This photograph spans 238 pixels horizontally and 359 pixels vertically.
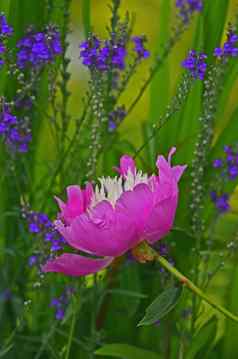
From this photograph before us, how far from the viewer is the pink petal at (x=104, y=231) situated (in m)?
0.62

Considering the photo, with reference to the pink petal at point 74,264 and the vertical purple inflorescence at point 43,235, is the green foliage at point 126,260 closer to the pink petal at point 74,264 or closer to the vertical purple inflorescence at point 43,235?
the vertical purple inflorescence at point 43,235

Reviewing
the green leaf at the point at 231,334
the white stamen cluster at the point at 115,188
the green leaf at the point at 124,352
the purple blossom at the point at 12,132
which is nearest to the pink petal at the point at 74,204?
the white stamen cluster at the point at 115,188

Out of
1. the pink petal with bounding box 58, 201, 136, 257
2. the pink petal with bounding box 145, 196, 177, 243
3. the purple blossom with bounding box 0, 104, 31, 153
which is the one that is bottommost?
the pink petal with bounding box 58, 201, 136, 257

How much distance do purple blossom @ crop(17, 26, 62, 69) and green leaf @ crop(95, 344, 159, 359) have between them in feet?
1.16

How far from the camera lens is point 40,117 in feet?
4.51

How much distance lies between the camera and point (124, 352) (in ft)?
3.52

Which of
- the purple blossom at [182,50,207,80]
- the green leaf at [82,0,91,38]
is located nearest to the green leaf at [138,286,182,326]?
the purple blossom at [182,50,207,80]

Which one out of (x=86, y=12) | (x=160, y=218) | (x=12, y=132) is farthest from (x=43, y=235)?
(x=160, y=218)

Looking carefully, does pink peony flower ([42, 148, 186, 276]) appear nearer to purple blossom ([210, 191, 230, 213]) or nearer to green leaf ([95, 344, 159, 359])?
green leaf ([95, 344, 159, 359])

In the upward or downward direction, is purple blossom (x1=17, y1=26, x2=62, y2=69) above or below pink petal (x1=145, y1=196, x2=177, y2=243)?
above

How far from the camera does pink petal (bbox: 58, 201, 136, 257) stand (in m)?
0.62

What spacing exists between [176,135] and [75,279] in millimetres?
287

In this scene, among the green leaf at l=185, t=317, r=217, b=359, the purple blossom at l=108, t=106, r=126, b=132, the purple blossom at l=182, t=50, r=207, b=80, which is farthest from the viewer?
the purple blossom at l=108, t=106, r=126, b=132

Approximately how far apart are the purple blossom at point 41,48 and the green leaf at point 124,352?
13.9 inches
